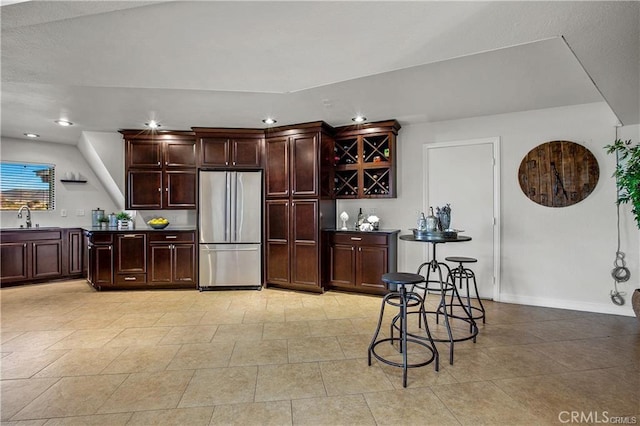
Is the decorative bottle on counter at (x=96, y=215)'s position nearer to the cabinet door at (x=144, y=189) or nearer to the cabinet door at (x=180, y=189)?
the cabinet door at (x=144, y=189)

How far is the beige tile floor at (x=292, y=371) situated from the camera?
1921 mm

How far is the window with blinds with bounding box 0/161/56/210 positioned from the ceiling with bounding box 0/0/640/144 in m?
2.52

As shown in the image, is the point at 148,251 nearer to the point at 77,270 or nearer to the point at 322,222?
the point at 77,270

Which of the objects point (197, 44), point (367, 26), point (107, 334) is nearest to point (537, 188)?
point (367, 26)

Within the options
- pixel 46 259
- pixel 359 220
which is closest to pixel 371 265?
pixel 359 220

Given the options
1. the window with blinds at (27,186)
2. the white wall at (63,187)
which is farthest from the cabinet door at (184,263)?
the window with blinds at (27,186)

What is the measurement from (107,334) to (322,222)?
2.80m

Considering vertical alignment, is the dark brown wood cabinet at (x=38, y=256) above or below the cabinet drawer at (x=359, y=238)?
below

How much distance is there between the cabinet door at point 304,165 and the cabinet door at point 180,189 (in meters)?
1.68

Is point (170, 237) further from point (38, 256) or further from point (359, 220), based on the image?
point (359, 220)

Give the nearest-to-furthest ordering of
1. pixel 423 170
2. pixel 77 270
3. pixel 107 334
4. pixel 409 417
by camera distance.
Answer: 1. pixel 409 417
2. pixel 107 334
3. pixel 423 170
4. pixel 77 270

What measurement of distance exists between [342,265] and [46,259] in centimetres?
487

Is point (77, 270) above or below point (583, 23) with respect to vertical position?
below

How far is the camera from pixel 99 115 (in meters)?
4.16
